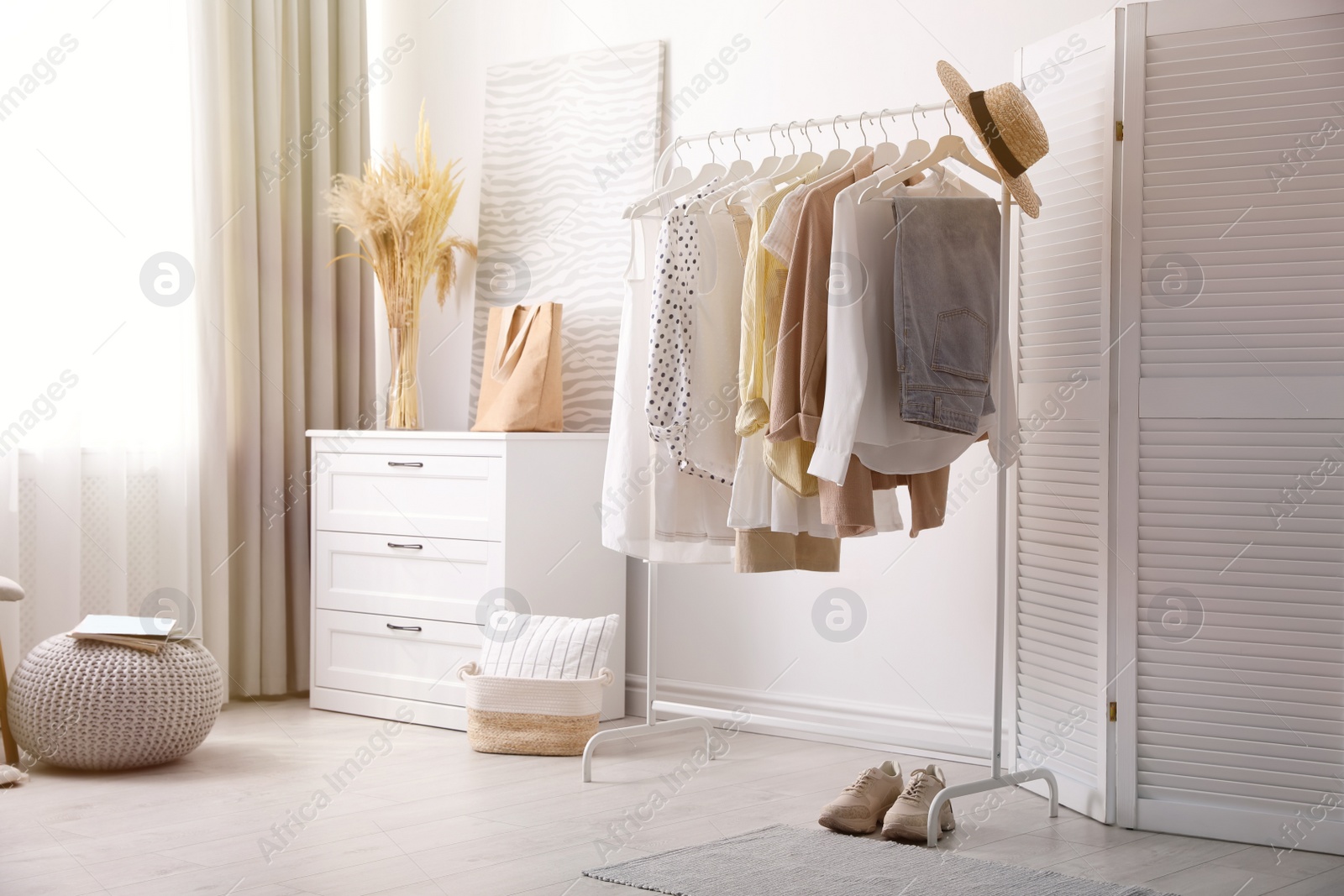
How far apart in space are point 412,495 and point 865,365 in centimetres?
172

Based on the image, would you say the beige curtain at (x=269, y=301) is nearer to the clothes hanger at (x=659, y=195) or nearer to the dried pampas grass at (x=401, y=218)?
the dried pampas grass at (x=401, y=218)

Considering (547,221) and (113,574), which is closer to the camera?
(113,574)

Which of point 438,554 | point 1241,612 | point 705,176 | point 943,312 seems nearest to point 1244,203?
point 943,312

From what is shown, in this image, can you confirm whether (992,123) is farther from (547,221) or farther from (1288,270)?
(547,221)

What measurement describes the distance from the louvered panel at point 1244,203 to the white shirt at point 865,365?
1.70 ft

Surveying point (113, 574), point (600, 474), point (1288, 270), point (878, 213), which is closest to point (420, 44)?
point (600, 474)

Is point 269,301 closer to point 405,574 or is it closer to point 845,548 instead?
point 405,574

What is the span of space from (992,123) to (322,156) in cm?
244

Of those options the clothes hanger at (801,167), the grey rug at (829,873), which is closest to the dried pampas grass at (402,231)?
the clothes hanger at (801,167)

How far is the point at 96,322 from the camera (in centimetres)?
357

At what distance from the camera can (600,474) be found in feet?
12.0

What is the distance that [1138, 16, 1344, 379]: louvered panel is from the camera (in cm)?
246

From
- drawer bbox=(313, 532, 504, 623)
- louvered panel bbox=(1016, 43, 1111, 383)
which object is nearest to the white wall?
louvered panel bbox=(1016, 43, 1111, 383)

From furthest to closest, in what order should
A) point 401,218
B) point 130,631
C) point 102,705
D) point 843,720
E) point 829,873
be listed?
point 401,218 < point 843,720 < point 130,631 < point 102,705 < point 829,873
